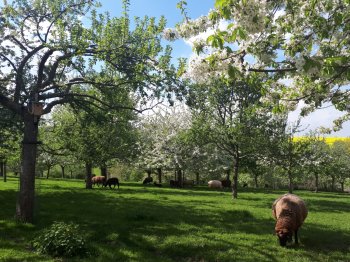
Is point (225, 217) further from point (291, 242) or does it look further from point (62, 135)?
point (62, 135)

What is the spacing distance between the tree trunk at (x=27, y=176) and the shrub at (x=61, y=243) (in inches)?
194

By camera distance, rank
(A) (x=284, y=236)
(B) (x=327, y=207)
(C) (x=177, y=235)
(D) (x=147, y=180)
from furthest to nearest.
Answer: (D) (x=147, y=180) → (B) (x=327, y=207) → (C) (x=177, y=235) → (A) (x=284, y=236)

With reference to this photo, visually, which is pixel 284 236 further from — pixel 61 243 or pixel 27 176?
pixel 27 176

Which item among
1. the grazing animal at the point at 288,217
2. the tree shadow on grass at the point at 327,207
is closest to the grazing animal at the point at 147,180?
the tree shadow on grass at the point at 327,207

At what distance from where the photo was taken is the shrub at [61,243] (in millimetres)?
12453

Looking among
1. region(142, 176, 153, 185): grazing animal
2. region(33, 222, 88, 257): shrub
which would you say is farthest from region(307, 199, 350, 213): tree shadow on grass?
region(142, 176, 153, 185): grazing animal

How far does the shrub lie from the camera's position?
12.5 m

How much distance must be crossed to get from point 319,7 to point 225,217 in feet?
51.4

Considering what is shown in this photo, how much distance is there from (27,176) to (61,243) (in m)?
6.73

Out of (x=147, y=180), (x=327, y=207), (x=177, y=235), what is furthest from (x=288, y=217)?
(x=147, y=180)

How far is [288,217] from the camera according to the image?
596 inches

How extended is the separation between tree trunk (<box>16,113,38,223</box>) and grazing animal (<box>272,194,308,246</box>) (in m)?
11.4

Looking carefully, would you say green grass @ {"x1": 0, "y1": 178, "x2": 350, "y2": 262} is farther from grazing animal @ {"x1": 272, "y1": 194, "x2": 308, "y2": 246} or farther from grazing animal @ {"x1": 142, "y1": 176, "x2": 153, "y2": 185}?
grazing animal @ {"x1": 142, "y1": 176, "x2": 153, "y2": 185}

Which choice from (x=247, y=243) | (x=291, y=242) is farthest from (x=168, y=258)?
(x=291, y=242)
